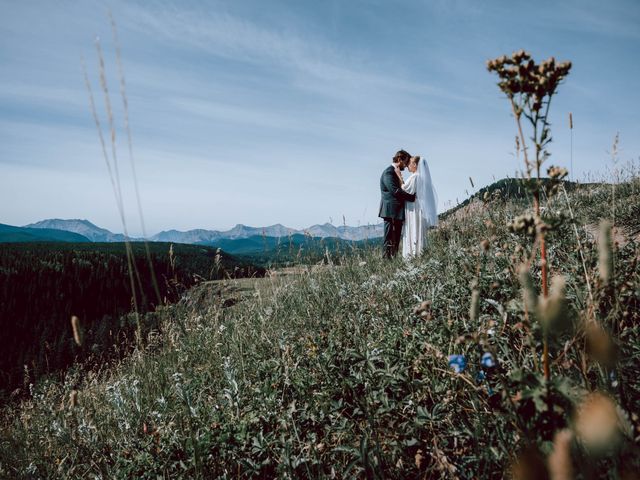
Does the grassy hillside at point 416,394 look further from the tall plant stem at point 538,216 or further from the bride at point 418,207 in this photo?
the bride at point 418,207

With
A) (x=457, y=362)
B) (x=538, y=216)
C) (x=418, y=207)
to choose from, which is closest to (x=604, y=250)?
(x=538, y=216)

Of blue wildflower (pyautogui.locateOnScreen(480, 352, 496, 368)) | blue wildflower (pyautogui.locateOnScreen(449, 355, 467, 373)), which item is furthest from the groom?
blue wildflower (pyautogui.locateOnScreen(480, 352, 496, 368))

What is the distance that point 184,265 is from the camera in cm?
2561

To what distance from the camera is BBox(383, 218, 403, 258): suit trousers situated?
26.4 feet

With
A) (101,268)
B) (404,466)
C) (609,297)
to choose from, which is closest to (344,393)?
(404,466)

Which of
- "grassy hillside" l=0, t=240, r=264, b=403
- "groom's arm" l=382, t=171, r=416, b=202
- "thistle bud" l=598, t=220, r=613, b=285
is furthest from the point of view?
"grassy hillside" l=0, t=240, r=264, b=403

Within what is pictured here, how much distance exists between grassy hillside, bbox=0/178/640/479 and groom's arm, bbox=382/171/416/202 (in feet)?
14.1

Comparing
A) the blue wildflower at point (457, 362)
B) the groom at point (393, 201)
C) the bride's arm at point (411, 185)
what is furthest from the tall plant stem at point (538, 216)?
the bride's arm at point (411, 185)

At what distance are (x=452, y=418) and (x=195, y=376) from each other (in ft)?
8.28

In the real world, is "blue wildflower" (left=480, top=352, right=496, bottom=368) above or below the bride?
Result: below

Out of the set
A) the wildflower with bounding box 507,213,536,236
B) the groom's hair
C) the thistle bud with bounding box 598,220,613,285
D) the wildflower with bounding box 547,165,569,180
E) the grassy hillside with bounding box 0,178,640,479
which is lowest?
the grassy hillside with bounding box 0,178,640,479

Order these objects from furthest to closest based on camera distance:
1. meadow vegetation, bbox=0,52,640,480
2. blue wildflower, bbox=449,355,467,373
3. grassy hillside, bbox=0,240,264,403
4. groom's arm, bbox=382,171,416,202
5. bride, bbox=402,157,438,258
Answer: grassy hillside, bbox=0,240,264,403
groom's arm, bbox=382,171,416,202
bride, bbox=402,157,438,258
blue wildflower, bbox=449,355,467,373
meadow vegetation, bbox=0,52,640,480

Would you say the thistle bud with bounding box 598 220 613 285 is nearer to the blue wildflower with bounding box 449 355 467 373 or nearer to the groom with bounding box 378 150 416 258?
the blue wildflower with bounding box 449 355 467 373

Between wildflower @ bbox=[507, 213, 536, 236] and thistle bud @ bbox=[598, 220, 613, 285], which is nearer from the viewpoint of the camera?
thistle bud @ bbox=[598, 220, 613, 285]
